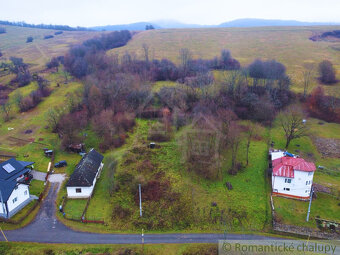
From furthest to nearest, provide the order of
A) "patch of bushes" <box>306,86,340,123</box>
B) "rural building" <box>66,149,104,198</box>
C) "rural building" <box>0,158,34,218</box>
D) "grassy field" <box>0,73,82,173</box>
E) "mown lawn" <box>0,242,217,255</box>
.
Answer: "patch of bushes" <box>306,86,340,123</box>, "grassy field" <box>0,73,82,173</box>, "rural building" <box>66,149,104,198</box>, "rural building" <box>0,158,34,218</box>, "mown lawn" <box>0,242,217,255</box>

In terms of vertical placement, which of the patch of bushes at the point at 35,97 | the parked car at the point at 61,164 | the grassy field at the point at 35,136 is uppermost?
the patch of bushes at the point at 35,97

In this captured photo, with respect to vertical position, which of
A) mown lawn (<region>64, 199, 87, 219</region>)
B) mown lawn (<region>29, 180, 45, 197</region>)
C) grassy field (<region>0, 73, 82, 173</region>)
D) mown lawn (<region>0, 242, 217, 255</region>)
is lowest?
mown lawn (<region>0, 242, 217, 255</region>)

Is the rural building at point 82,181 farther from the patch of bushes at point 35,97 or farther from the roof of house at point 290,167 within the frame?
the patch of bushes at point 35,97

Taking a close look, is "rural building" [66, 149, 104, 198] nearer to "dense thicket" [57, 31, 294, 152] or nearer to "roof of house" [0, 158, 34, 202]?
"roof of house" [0, 158, 34, 202]

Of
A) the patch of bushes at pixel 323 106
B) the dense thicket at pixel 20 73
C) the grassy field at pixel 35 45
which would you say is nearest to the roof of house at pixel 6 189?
the dense thicket at pixel 20 73

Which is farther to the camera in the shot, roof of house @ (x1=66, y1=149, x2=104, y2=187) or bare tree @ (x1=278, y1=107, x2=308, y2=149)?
bare tree @ (x1=278, y1=107, x2=308, y2=149)

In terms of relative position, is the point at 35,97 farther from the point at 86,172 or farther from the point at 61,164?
the point at 86,172

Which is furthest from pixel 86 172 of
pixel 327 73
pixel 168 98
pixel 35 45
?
pixel 35 45

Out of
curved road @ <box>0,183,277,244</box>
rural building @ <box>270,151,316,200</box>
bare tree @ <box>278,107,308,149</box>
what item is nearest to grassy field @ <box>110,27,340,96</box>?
bare tree @ <box>278,107,308,149</box>
